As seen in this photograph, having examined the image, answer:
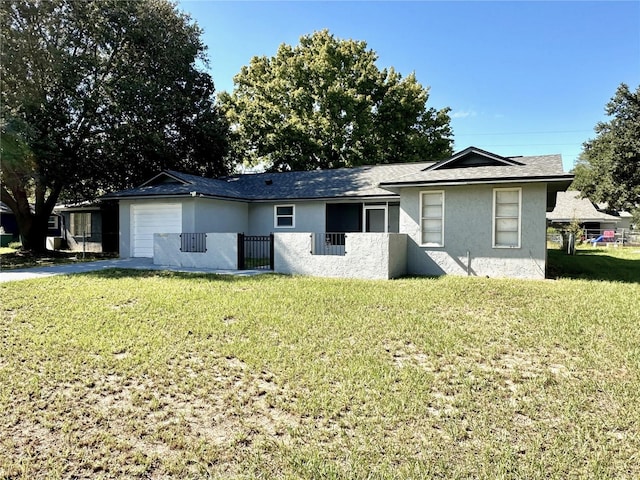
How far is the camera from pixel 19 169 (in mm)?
16547

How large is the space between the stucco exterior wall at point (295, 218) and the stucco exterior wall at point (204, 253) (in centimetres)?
435

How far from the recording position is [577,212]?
3600 cm

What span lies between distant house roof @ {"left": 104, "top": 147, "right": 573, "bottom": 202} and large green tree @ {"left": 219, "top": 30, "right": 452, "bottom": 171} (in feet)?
31.9

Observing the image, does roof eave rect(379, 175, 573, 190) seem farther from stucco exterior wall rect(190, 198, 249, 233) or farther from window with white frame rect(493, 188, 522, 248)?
stucco exterior wall rect(190, 198, 249, 233)

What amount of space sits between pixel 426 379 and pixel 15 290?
960 centimetres

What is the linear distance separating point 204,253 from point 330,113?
19562mm

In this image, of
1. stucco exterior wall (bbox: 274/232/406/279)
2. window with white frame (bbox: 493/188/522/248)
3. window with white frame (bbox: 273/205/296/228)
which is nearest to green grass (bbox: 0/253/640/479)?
stucco exterior wall (bbox: 274/232/406/279)

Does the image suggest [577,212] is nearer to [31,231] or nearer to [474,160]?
[474,160]

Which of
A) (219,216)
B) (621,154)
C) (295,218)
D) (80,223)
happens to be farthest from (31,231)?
(621,154)

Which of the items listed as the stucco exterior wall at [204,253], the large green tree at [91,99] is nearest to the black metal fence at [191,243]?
the stucco exterior wall at [204,253]

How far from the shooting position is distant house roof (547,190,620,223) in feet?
114

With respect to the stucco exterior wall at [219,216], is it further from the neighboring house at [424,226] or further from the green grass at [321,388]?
the green grass at [321,388]

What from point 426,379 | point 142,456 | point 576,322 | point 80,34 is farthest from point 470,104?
point 142,456

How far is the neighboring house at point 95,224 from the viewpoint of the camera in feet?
72.7
